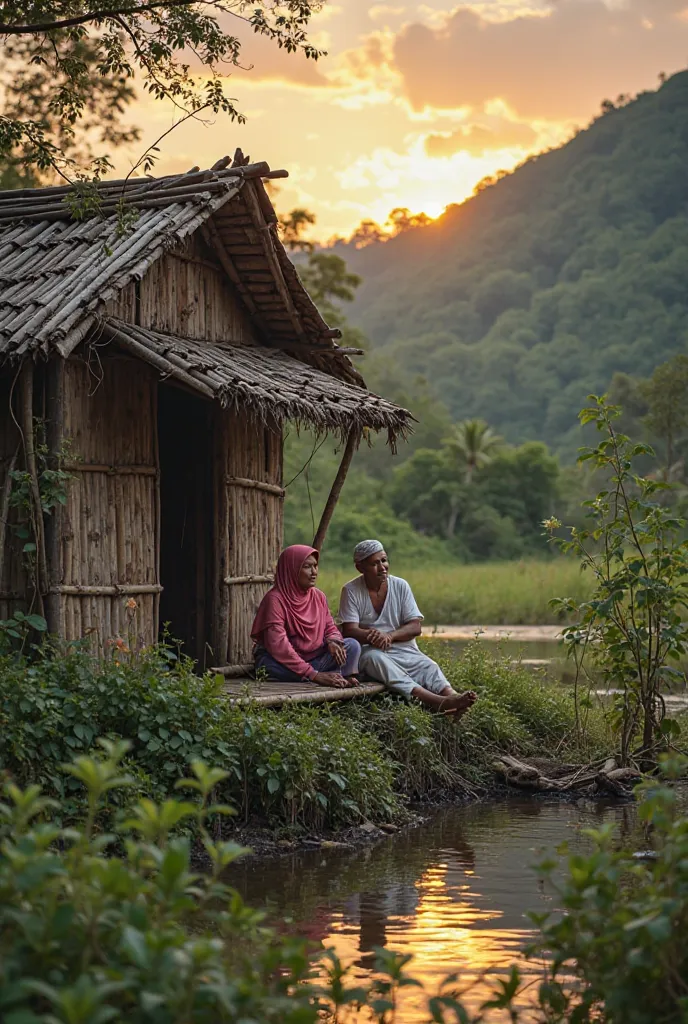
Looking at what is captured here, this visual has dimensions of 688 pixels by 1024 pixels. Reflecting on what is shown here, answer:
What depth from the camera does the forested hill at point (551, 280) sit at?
59.8 metres

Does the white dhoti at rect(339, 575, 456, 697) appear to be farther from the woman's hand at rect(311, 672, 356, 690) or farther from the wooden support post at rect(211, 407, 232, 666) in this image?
the wooden support post at rect(211, 407, 232, 666)

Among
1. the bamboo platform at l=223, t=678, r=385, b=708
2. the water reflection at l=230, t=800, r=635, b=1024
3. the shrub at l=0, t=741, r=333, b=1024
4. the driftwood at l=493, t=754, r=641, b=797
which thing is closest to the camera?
the shrub at l=0, t=741, r=333, b=1024

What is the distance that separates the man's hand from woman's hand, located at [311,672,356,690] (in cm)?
43

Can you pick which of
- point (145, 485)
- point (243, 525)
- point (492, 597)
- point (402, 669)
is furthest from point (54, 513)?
point (492, 597)

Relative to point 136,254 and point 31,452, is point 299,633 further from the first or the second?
point 136,254

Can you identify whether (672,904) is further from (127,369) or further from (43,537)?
(127,369)

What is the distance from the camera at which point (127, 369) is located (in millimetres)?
9008

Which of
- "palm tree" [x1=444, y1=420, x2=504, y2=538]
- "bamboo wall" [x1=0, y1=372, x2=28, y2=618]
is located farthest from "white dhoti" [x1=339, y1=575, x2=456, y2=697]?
"palm tree" [x1=444, y1=420, x2=504, y2=538]

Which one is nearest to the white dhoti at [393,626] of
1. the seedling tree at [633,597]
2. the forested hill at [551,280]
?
the seedling tree at [633,597]

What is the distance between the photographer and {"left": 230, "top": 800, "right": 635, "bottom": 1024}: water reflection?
5699 millimetres

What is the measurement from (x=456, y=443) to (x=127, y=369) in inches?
1388

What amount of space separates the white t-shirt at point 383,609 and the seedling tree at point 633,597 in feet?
3.60

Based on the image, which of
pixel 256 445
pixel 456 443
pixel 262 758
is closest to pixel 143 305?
pixel 256 445

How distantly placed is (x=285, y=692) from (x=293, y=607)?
0.84m
